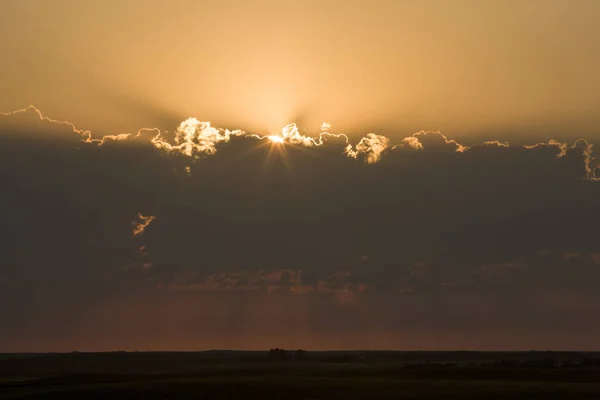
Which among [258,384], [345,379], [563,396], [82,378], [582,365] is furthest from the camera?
[582,365]

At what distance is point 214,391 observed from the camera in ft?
358

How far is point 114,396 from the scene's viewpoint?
10394cm

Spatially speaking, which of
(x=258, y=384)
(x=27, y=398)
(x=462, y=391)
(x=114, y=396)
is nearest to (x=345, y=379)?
(x=258, y=384)

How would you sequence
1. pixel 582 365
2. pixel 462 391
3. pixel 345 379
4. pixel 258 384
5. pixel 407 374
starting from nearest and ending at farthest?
pixel 462 391, pixel 258 384, pixel 345 379, pixel 407 374, pixel 582 365

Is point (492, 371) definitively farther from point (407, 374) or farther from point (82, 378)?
point (82, 378)

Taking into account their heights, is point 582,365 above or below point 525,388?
above

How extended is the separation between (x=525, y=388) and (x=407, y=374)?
1696 inches

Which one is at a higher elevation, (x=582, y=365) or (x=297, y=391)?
(x=582, y=365)

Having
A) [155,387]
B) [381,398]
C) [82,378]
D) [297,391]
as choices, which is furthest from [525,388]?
[82,378]

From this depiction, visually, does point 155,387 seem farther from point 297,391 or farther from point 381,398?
point 381,398

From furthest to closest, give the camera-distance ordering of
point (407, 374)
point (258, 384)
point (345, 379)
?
point (407, 374), point (345, 379), point (258, 384)

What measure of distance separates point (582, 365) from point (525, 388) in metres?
75.1

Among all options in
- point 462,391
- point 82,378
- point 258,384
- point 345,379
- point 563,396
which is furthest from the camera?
point 82,378

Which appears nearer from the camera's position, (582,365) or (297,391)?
(297,391)
